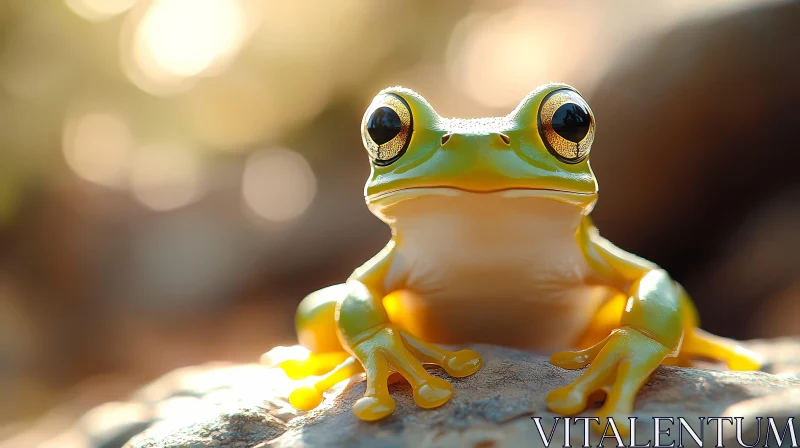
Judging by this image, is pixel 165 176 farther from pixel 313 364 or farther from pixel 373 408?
pixel 373 408

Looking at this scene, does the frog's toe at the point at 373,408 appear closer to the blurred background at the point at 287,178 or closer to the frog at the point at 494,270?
the frog at the point at 494,270

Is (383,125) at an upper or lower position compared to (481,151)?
upper

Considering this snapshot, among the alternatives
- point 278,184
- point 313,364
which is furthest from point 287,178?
point 313,364

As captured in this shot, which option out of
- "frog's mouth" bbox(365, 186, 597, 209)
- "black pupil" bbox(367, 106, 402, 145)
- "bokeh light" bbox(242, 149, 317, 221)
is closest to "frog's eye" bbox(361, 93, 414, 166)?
"black pupil" bbox(367, 106, 402, 145)

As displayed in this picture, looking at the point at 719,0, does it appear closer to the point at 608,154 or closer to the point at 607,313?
the point at 608,154

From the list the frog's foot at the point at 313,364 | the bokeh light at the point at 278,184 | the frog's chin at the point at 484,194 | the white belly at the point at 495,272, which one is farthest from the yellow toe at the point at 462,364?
the bokeh light at the point at 278,184

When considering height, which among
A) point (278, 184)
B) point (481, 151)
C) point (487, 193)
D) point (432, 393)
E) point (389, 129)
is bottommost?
point (432, 393)

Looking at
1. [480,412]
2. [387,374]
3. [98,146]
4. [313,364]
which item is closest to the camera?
[480,412]
